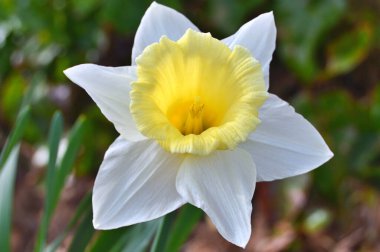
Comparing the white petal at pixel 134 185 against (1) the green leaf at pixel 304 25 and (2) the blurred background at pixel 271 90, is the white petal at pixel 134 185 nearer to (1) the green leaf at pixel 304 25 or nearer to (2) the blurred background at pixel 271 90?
(2) the blurred background at pixel 271 90

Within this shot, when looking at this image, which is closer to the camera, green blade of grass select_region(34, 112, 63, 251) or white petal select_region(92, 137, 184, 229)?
white petal select_region(92, 137, 184, 229)

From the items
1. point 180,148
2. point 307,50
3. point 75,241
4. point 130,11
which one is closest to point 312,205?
point 307,50

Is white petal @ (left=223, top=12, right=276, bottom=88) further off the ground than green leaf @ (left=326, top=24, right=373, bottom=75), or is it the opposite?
white petal @ (left=223, top=12, right=276, bottom=88)

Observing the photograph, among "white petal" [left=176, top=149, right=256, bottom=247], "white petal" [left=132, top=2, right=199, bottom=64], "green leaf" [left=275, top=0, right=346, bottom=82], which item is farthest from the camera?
"green leaf" [left=275, top=0, right=346, bottom=82]

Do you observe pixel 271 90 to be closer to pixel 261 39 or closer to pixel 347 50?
pixel 347 50

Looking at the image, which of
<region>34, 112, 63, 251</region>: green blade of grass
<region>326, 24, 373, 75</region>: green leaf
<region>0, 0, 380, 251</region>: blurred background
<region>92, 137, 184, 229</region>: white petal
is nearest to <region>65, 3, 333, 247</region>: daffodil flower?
<region>92, 137, 184, 229</region>: white petal

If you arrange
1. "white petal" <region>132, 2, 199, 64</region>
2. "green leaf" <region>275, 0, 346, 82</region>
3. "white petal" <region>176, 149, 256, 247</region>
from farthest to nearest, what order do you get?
"green leaf" <region>275, 0, 346, 82</region> < "white petal" <region>132, 2, 199, 64</region> < "white petal" <region>176, 149, 256, 247</region>

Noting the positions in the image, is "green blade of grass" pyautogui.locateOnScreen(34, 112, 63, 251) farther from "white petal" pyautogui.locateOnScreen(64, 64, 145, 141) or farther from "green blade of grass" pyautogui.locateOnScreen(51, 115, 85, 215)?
"white petal" pyautogui.locateOnScreen(64, 64, 145, 141)

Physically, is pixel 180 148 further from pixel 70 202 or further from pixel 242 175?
pixel 70 202
